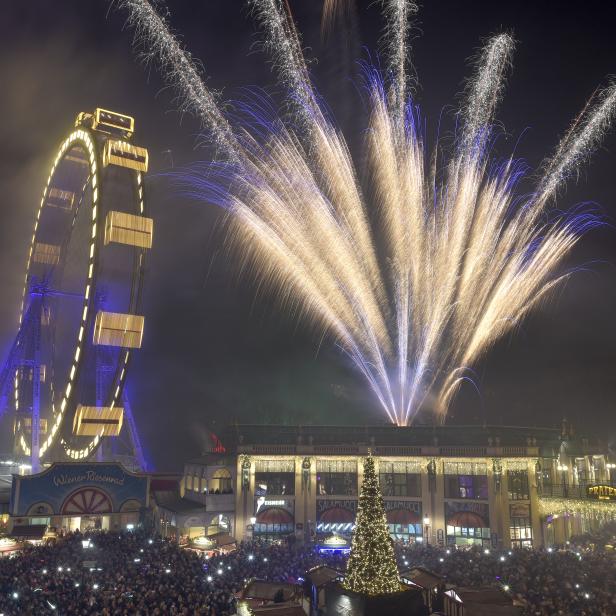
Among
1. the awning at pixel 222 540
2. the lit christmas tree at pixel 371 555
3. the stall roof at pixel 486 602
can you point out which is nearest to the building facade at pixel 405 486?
the awning at pixel 222 540

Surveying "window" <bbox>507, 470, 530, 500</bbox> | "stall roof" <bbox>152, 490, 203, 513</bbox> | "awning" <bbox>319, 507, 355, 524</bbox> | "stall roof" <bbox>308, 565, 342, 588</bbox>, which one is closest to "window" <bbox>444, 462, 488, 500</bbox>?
"window" <bbox>507, 470, 530, 500</bbox>

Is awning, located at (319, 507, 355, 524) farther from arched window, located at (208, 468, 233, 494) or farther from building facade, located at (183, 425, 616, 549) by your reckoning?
arched window, located at (208, 468, 233, 494)

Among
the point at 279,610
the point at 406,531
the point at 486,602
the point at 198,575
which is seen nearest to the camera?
the point at 279,610

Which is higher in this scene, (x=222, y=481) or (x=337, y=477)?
(x=337, y=477)

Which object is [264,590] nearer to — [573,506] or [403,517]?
[403,517]

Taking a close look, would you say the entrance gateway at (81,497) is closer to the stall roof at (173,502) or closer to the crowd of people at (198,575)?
the stall roof at (173,502)

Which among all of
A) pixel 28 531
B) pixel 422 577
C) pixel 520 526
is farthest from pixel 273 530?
pixel 422 577
